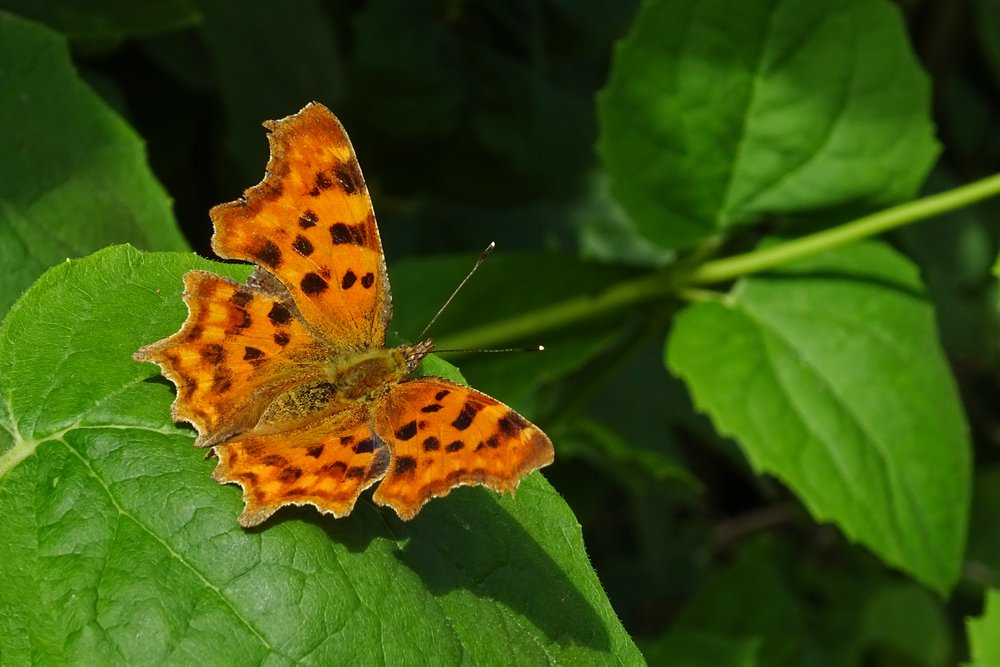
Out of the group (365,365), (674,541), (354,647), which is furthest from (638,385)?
(354,647)

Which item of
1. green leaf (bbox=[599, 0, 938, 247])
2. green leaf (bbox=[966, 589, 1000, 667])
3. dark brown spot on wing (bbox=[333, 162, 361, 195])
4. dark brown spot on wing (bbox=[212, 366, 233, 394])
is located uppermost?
dark brown spot on wing (bbox=[333, 162, 361, 195])

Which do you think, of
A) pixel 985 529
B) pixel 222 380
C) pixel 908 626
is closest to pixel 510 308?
pixel 222 380

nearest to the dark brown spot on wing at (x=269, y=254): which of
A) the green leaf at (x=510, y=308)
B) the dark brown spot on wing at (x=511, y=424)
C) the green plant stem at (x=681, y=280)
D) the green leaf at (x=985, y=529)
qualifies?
the dark brown spot on wing at (x=511, y=424)

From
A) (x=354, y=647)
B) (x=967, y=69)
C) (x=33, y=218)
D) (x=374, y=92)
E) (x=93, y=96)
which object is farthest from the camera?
(x=967, y=69)

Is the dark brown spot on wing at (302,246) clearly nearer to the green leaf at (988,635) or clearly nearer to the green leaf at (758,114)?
Answer: the green leaf at (758,114)

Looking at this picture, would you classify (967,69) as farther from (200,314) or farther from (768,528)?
(200,314)

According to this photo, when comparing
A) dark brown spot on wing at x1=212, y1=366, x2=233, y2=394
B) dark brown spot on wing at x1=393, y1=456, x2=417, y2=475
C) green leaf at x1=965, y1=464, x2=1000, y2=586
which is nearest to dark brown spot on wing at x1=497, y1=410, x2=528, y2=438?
dark brown spot on wing at x1=393, y1=456, x2=417, y2=475

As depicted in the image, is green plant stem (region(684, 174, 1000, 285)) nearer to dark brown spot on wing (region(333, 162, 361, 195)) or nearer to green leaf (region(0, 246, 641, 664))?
dark brown spot on wing (region(333, 162, 361, 195))
